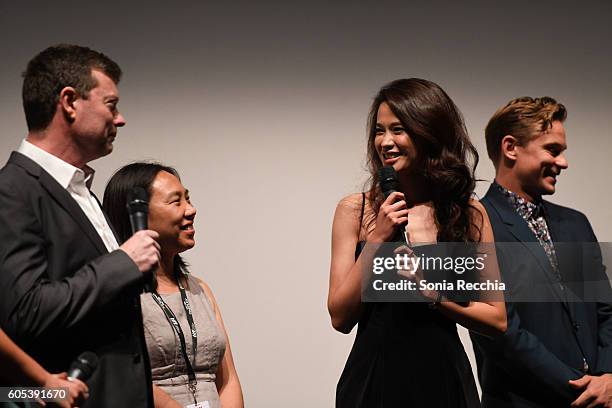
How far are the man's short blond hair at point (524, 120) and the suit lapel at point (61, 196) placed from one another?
1850mm

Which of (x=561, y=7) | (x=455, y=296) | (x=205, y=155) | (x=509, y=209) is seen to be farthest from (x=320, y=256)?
(x=561, y=7)

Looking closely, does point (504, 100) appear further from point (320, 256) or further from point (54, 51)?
point (54, 51)

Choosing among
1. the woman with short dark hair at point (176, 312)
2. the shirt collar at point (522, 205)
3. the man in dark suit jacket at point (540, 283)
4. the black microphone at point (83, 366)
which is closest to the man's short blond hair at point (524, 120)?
the man in dark suit jacket at point (540, 283)

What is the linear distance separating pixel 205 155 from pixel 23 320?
203 cm

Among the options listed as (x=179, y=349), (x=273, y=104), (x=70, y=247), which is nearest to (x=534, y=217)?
(x=273, y=104)

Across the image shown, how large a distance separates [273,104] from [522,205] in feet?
4.33

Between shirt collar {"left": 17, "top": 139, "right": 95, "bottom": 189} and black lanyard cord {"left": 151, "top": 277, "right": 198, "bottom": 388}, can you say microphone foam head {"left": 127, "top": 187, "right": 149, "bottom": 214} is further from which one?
black lanyard cord {"left": 151, "top": 277, "right": 198, "bottom": 388}

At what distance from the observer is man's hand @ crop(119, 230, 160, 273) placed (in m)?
1.95

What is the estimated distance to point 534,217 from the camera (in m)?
3.22

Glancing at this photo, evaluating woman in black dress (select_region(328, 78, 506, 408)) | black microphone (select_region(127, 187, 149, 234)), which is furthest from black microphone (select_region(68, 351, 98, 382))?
woman in black dress (select_region(328, 78, 506, 408))

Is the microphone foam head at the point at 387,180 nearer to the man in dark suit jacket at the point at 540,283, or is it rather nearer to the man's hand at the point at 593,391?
the man in dark suit jacket at the point at 540,283

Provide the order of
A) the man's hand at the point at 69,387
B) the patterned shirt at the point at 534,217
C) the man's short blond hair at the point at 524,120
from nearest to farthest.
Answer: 1. the man's hand at the point at 69,387
2. the patterned shirt at the point at 534,217
3. the man's short blond hair at the point at 524,120

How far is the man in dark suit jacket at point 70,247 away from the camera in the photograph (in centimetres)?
187

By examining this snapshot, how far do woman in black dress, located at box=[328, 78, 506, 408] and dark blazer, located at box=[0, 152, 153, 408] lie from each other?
0.76 metres
